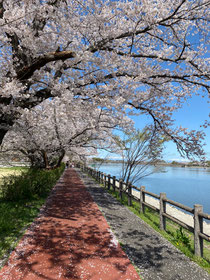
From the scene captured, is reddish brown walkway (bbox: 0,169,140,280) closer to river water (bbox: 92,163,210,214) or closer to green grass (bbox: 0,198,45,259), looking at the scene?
green grass (bbox: 0,198,45,259)

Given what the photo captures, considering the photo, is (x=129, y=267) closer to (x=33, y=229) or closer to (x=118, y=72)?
(x=33, y=229)

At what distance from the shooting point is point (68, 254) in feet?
13.7

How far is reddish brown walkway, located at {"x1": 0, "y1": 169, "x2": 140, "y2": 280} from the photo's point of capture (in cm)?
345

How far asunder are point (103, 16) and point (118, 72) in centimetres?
176

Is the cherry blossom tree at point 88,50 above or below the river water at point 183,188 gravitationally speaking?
above

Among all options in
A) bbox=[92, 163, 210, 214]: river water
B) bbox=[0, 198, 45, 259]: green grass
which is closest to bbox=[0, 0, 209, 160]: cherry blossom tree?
bbox=[0, 198, 45, 259]: green grass

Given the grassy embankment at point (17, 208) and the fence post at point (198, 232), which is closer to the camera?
the fence post at point (198, 232)

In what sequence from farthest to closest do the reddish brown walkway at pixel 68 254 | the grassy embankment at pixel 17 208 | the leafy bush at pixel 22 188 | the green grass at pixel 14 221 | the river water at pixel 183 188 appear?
the river water at pixel 183 188
the leafy bush at pixel 22 188
the grassy embankment at pixel 17 208
the green grass at pixel 14 221
the reddish brown walkway at pixel 68 254

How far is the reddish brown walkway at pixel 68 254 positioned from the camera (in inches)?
136

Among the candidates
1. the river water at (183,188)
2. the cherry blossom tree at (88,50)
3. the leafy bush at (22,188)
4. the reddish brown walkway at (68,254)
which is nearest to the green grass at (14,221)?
the reddish brown walkway at (68,254)

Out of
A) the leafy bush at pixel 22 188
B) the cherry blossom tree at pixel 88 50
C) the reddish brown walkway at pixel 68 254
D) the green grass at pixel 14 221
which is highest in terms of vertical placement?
the cherry blossom tree at pixel 88 50

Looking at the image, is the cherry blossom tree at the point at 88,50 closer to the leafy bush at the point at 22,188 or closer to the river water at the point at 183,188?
the leafy bush at the point at 22,188

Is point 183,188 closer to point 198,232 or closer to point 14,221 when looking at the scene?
point 198,232

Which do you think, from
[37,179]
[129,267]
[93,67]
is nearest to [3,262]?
[129,267]
